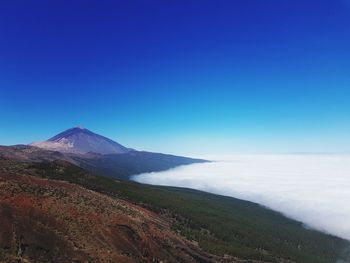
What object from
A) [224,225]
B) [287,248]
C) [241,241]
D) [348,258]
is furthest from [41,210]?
[348,258]

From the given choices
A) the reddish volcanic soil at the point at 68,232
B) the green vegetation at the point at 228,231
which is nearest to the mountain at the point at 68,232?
the reddish volcanic soil at the point at 68,232

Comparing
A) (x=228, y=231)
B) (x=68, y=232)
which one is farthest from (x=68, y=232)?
(x=228, y=231)

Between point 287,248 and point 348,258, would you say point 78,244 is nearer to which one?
point 287,248

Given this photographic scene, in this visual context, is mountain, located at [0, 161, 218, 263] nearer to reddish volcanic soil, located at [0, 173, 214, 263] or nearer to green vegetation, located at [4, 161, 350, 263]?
reddish volcanic soil, located at [0, 173, 214, 263]

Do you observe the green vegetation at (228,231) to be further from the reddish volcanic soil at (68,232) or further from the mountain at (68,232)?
the mountain at (68,232)

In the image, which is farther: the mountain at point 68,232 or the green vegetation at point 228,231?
the green vegetation at point 228,231

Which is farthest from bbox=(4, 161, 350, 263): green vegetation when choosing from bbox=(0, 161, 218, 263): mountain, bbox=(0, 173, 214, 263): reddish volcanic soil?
bbox=(0, 161, 218, 263): mountain

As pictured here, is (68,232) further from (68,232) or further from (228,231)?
(228,231)

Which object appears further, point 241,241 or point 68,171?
point 68,171
